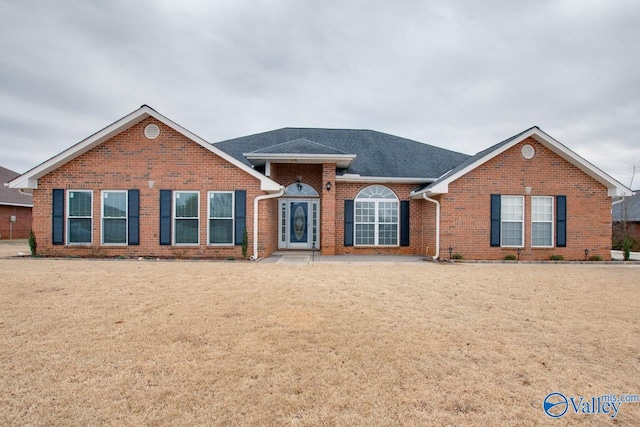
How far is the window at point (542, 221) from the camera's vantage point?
1324 cm

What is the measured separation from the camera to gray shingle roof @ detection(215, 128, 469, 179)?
15.2m

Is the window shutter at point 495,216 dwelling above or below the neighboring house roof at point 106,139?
below

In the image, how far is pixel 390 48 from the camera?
1736 cm

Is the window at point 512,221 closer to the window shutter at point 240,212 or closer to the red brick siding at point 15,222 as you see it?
the window shutter at point 240,212

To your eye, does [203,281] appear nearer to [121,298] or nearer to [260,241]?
[121,298]

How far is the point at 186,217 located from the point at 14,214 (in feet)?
70.4

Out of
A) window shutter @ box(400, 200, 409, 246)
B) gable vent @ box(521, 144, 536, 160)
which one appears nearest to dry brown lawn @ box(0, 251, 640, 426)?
gable vent @ box(521, 144, 536, 160)

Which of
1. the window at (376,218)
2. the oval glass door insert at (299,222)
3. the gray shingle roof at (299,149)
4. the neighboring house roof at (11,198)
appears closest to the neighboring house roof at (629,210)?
the window at (376,218)

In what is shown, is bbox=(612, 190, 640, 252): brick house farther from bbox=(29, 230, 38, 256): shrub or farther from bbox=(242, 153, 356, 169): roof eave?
bbox=(29, 230, 38, 256): shrub

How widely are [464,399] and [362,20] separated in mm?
15981

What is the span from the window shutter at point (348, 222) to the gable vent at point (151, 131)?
772 centimetres

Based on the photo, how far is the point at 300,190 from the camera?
15.5 metres

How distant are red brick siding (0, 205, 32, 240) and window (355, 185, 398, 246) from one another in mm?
25498

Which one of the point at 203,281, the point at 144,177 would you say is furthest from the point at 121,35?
the point at 203,281
